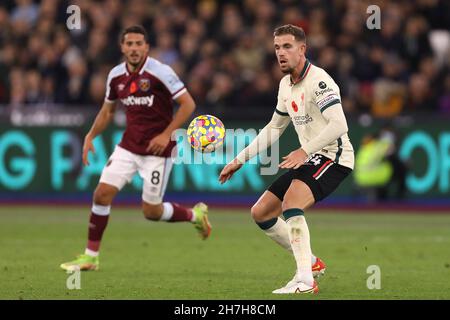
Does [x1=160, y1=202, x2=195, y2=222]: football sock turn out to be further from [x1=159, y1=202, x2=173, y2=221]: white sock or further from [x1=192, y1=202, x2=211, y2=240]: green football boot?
[x1=192, y1=202, x2=211, y2=240]: green football boot

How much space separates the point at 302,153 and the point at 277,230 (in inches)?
46.0

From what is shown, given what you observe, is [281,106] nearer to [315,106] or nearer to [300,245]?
[315,106]

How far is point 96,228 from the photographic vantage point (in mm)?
11062

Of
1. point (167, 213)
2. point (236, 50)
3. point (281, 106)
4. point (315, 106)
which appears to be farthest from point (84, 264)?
point (236, 50)

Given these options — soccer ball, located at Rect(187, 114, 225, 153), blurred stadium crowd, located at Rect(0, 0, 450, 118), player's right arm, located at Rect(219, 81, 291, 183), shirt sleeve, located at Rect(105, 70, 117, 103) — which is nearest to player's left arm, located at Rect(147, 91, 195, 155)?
shirt sleeve, located at Rect(105, 70, 117, 103)

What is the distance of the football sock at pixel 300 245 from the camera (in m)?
8.94

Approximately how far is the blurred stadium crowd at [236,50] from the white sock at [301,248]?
A: 400 inches

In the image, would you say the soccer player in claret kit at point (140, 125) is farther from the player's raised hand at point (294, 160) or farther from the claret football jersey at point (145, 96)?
the player's raised hand at point (294, 160)

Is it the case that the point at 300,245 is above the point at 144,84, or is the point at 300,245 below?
below

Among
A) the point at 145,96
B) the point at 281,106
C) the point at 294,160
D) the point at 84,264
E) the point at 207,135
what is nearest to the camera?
the point at 294,160

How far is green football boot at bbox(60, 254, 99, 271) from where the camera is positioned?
427 inches

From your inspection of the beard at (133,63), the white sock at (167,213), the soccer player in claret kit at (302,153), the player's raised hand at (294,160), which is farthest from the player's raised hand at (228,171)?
the white sock at (167,213)

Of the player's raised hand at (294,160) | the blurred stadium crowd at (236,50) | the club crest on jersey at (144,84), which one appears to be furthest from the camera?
the blurred stadium crowd at (236,50)

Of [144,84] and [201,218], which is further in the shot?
[201,218]
